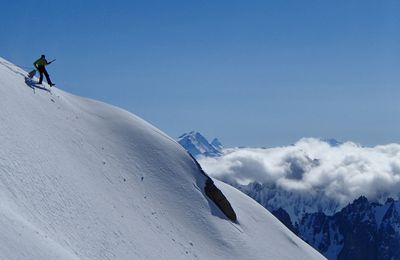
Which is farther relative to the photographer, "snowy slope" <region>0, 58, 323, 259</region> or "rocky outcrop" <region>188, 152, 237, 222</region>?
"rocky outcrop" <region>188, 152, 237, 222</region>

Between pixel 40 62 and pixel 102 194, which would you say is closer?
pixel 102 194

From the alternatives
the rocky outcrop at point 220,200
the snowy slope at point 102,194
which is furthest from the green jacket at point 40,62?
the rocky outcrop at point 220,200

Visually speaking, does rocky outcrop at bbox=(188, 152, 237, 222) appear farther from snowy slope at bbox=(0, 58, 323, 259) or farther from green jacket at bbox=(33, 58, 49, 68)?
green jacket at bbox=(33, 58, 49, 68)

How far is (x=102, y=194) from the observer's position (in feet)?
110

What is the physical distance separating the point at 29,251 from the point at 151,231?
14.7m

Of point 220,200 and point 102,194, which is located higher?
point 220,200

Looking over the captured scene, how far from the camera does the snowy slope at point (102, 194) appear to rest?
2542 centimetres

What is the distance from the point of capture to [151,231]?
34312mm

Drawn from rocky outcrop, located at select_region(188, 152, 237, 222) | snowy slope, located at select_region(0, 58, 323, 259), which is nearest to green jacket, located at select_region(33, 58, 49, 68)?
snowy slope, located at select_region(0, 58, 323, 259)

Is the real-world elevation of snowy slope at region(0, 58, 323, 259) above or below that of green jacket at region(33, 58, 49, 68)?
below

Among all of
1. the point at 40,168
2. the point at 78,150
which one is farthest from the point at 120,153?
the point at 40,168

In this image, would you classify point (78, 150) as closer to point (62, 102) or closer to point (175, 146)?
point (62, 102)

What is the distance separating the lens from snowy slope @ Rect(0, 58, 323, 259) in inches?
1001

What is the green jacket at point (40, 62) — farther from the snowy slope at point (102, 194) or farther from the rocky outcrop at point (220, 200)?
the rocky outcrop at point (220, 200)
